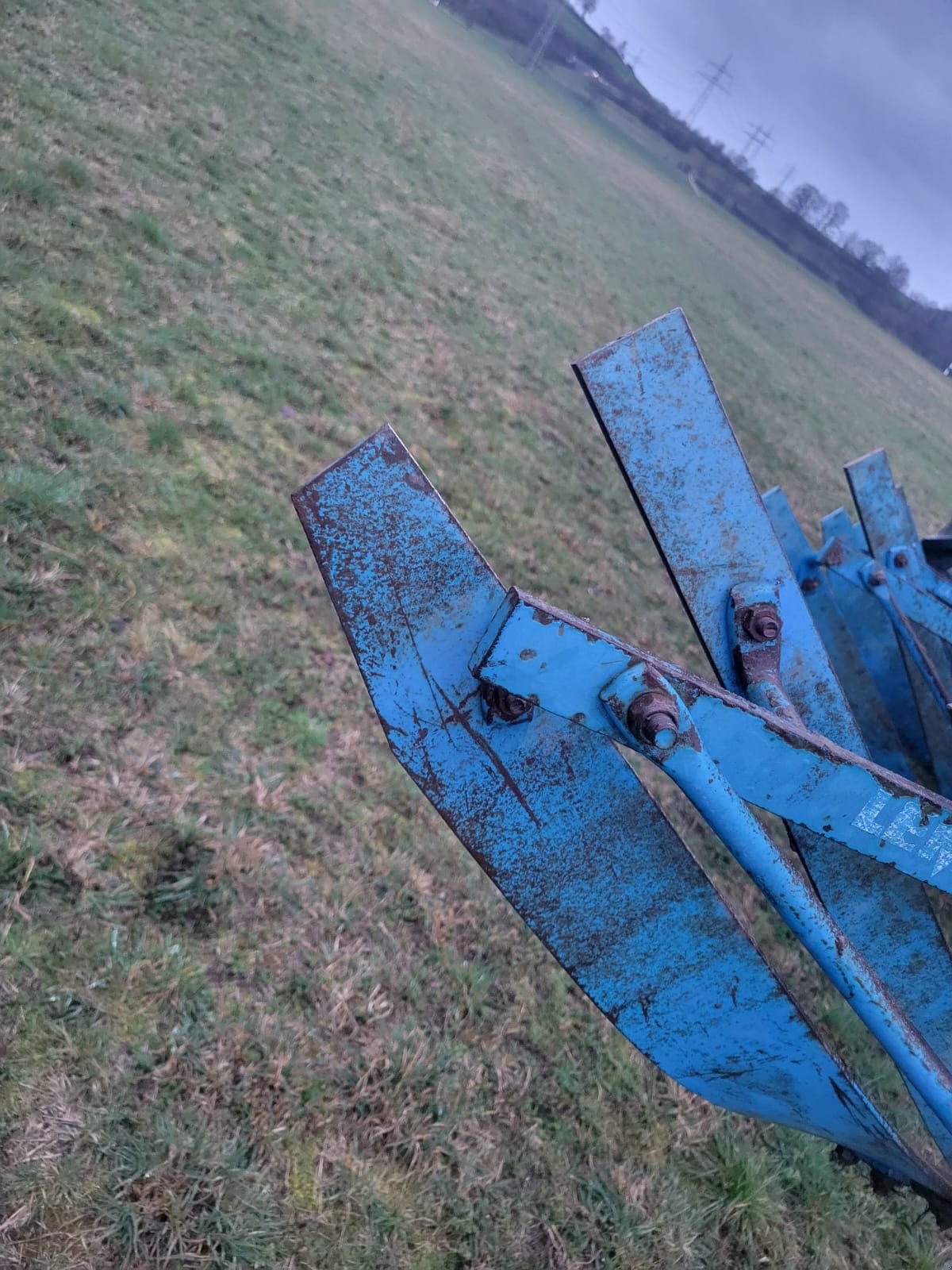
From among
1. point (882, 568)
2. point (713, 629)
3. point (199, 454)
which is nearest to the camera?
point (713, 629)

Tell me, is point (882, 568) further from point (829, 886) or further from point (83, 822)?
point (83, 822)

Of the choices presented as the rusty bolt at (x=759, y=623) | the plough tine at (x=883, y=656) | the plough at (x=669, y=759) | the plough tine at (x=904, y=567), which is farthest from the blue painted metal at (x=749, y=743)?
the plough tine at (x=883, y=656)

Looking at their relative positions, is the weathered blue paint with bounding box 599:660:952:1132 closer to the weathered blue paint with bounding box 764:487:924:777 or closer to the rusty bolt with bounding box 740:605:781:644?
the rusty bolt with bounding box 740:605:781:644

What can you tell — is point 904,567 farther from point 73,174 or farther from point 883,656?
point 73,174

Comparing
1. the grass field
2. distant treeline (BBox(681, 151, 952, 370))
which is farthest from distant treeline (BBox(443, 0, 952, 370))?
the grass field

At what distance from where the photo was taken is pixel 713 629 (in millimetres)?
1969

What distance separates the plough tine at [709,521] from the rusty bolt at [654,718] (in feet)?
2.08

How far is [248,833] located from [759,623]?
182 centimetres

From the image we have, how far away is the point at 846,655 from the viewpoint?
3.97 m

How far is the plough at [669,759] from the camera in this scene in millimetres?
1392

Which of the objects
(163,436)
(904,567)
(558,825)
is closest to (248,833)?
(558,825)

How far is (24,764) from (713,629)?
2073mm

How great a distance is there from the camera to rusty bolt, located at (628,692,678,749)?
1327 millimetres

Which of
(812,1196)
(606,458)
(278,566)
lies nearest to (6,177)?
A: (278,566)
